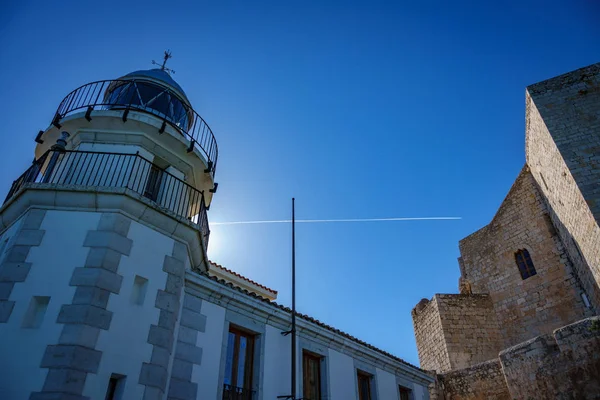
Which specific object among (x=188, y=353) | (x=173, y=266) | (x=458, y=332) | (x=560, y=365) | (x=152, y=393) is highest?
(x=458, y=332)

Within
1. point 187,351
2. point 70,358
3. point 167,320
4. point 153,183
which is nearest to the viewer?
point 70,358

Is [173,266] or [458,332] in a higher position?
[458,332]

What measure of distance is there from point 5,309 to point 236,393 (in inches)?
156

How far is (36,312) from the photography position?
5.89 m

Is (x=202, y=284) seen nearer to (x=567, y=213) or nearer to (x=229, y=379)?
(x=229, y=379)

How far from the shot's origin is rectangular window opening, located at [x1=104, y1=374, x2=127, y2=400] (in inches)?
224

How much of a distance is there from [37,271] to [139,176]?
9.00 feet

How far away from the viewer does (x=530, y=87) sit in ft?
54.7

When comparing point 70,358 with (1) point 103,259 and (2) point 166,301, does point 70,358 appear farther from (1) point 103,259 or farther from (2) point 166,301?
(2) point 166,301

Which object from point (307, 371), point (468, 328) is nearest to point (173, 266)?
point (307, 371)

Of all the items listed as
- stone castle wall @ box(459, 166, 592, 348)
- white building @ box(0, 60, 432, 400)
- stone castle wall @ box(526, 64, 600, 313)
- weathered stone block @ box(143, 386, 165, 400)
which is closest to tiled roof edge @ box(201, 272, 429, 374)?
white building @ box(0, 60, 432, 400)

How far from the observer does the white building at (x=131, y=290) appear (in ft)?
18.6

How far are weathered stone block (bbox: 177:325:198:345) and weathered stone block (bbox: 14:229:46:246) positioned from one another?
2.70 meters

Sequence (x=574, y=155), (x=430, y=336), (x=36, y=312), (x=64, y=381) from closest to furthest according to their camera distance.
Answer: (x=64, y=381) → (x=36, y=312) → (x=574, y=155) → (x=430, y=336)
